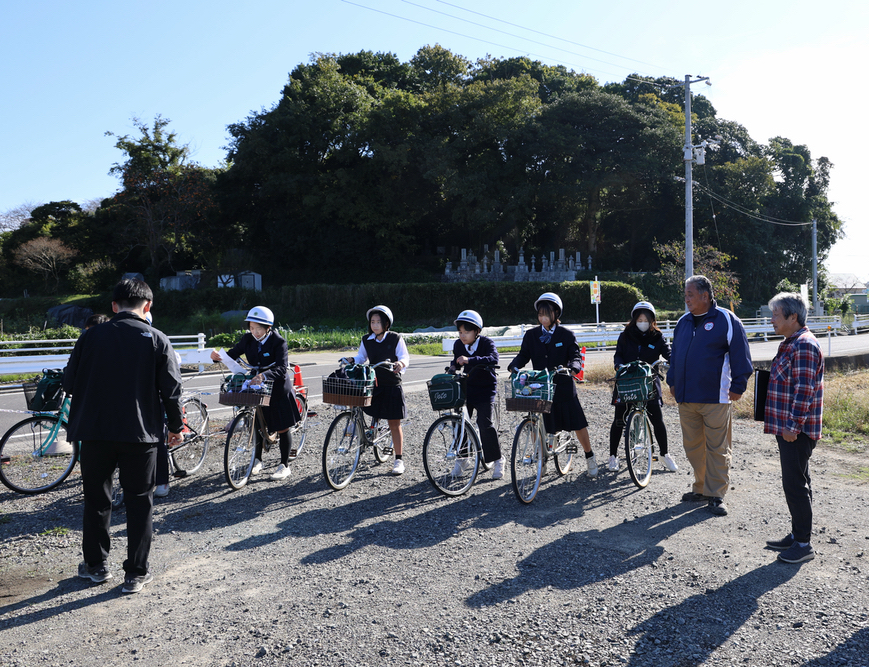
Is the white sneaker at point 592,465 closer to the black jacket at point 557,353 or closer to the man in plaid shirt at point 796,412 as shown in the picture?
the black jacket at point 557,353

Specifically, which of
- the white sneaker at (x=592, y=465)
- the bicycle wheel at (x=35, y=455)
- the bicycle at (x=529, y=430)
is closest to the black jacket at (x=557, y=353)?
the bicycle at (x=529, y=430)

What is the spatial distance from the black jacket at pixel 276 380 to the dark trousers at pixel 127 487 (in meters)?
2.31

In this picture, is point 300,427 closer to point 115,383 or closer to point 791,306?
point 115,383

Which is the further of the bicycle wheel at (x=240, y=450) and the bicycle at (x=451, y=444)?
the bicycle wheel at (x=240, y=450)

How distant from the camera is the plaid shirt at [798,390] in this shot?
4375 mm

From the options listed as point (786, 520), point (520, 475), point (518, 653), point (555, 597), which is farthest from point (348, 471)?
point (786, 520)

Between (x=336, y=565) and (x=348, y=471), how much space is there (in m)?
2.03

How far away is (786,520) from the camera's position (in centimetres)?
526

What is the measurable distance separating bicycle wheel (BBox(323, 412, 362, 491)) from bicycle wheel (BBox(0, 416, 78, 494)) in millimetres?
2422

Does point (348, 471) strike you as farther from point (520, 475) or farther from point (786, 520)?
point (786, 520)

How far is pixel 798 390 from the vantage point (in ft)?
14.4

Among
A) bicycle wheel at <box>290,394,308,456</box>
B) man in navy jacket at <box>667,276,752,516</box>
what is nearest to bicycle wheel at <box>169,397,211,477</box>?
bicycle wheel at <box>290,394,308,456</box>

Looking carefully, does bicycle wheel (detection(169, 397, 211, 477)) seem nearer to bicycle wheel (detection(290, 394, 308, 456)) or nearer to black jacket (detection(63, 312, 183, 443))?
bicycle wheel (detection(290, 394, 308, 456))

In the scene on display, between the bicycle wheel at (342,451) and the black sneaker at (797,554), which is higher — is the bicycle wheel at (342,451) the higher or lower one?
the higher one
